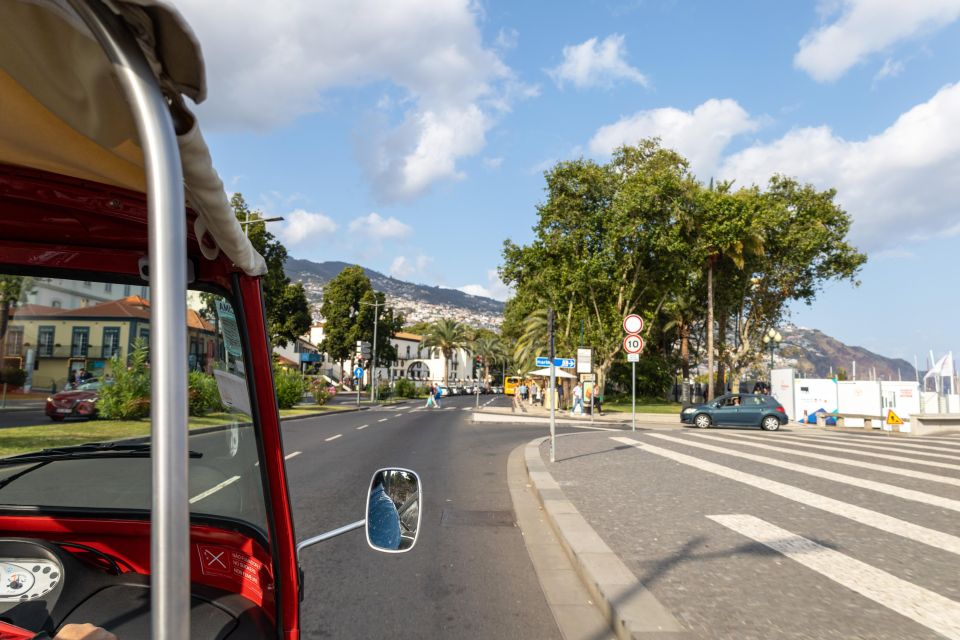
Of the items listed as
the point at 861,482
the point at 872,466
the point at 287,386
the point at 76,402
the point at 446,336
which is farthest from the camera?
the point at 446,336

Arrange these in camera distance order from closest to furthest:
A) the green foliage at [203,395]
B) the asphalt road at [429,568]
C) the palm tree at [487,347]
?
the green foliage at [203,395]
the asphalt road at [429,568]
the palm tree at [487,347]

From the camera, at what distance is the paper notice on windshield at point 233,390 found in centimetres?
196

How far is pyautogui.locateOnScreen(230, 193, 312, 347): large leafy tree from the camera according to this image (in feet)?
126

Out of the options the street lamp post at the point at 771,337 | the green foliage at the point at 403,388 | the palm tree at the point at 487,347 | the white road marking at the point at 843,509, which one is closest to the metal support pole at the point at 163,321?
the white road marking at the point at 843,509

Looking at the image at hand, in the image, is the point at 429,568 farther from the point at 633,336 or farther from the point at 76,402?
the point at 633,336

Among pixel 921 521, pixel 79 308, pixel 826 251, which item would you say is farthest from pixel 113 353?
pixel 826 251

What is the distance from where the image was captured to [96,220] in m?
1.74

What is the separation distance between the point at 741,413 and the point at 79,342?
26546 mm

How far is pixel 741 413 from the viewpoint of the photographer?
25719mm

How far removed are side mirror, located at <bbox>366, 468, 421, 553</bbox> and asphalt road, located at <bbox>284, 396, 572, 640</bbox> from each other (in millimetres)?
1909

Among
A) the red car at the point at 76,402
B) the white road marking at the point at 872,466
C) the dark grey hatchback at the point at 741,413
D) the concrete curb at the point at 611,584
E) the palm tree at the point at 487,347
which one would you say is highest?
the palm tree at the point at 487,347

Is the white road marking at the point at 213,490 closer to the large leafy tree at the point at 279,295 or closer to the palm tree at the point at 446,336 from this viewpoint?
the large leafy tree at the point at 279,295

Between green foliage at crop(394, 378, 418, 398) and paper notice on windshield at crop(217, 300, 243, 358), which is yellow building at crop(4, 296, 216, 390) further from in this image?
green foliage at crop(394, 378, 418, 398)

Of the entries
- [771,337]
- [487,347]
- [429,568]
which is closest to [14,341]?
[429,568]
